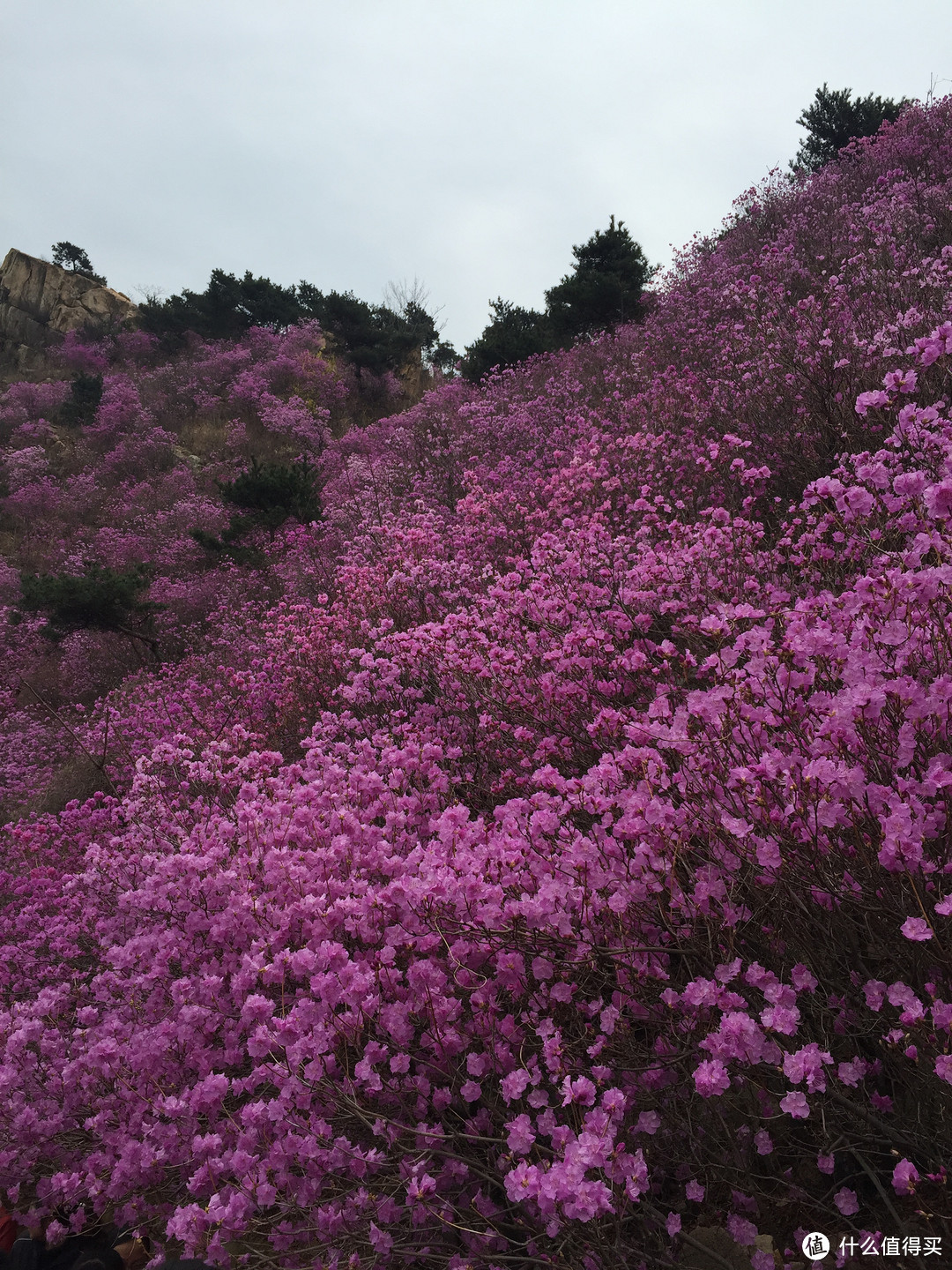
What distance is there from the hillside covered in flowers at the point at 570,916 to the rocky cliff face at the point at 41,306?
36005 mm


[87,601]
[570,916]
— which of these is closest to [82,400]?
[87,601]

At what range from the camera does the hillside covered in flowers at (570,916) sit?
6.34ft

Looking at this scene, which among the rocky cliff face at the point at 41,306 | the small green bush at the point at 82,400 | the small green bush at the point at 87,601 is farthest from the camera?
the rocky cliff face at the point at 41,306

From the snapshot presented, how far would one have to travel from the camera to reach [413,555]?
7.90 metres

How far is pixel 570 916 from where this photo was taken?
2328mm

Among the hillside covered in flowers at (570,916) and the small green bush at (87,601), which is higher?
the small green bush at (87,601)

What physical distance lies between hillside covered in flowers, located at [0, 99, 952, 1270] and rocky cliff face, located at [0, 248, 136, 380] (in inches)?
1418

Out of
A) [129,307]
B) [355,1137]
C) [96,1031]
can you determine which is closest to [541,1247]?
[355,1137]

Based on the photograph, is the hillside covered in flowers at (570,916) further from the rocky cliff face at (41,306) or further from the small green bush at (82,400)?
the rocky cliff face at (41,306)

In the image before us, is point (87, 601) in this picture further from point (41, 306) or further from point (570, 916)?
point (41, 306)

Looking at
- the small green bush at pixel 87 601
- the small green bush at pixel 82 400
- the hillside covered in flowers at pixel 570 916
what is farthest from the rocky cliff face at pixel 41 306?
the hillside covered in flowers at pixel 570 916

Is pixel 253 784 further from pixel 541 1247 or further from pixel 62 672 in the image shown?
pixel 62 672

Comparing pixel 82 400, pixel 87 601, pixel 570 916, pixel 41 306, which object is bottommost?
pixel 570 916

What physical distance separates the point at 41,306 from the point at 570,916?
45.8 m
